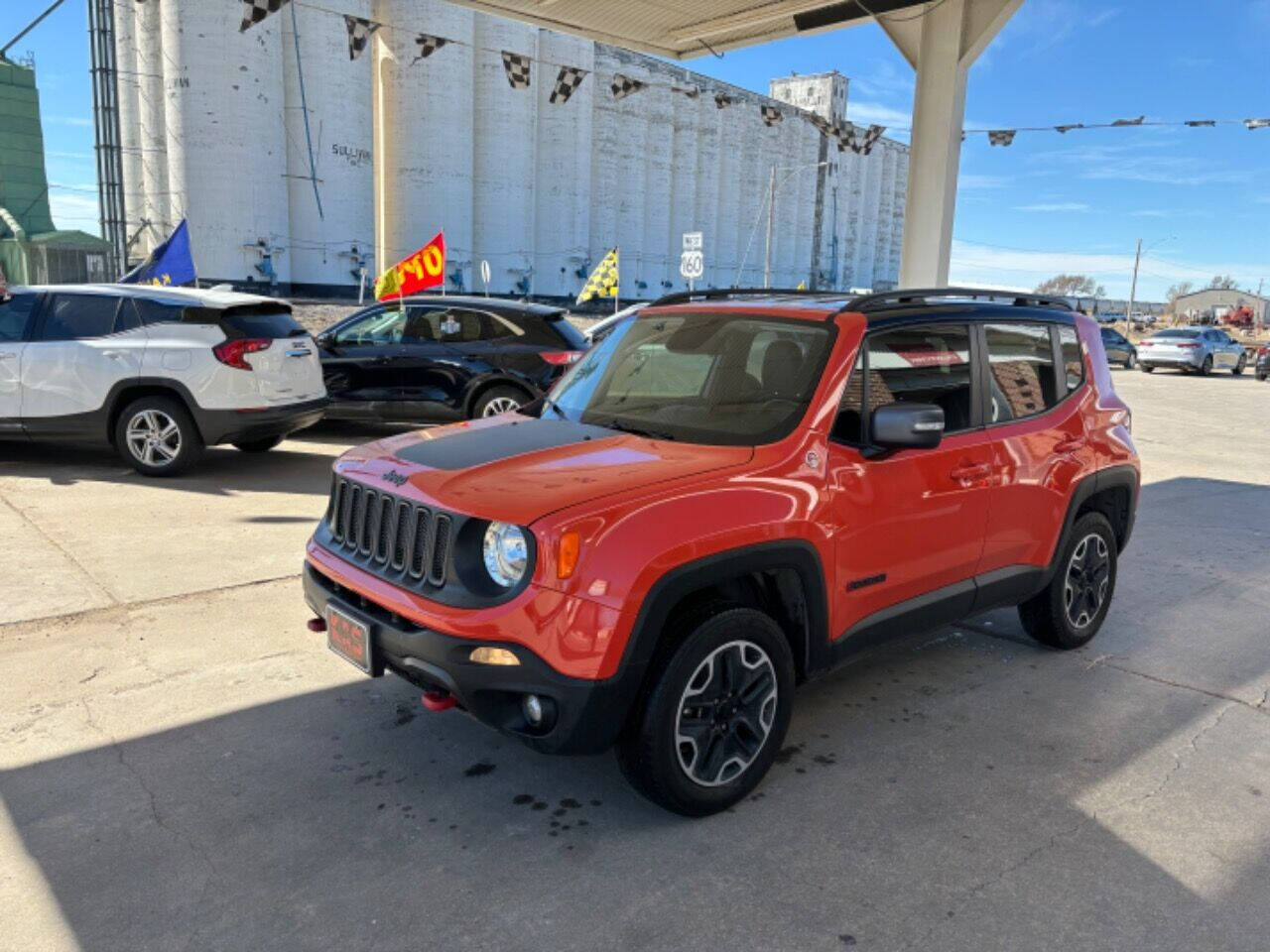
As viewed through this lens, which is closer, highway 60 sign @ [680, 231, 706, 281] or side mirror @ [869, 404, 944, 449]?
side mirror @ [869, 404, 944, 449]

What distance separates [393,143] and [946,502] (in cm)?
4339

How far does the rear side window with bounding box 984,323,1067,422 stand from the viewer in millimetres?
4309

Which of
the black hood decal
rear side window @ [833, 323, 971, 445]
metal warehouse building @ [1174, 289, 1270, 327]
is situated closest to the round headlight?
the black hood decal

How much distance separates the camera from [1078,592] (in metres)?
4.98

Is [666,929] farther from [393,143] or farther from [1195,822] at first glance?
[393,143]

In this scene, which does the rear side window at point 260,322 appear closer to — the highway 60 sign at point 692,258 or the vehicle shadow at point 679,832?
the vehicle shadow at point 679,832

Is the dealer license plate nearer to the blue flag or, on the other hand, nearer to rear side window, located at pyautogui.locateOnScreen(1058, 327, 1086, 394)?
rear side window, located at pyautogui.locateOnScreen(1058, 327, 1086, 394)

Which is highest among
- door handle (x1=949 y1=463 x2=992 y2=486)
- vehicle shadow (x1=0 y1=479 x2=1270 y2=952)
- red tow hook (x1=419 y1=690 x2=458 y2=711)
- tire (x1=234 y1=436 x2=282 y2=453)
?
door handle (x1=949 y1=463 x2=992 y2=486)

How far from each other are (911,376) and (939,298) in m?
0.52

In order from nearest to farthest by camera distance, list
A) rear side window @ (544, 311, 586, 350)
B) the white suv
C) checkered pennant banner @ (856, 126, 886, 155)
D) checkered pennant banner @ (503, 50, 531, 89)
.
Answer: the white suv
rear side window @ (544, 311, 586, 350)
checkered pennant banner @ (503, 50, 531, 89)
checkered pennant banner @ (856, 126, 886, 155)

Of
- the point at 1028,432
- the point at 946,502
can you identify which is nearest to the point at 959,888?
the point at 946,502

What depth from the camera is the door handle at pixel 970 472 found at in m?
3.95

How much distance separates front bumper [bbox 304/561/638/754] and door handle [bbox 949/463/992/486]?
5.99ft

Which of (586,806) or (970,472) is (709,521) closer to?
(586,806)
